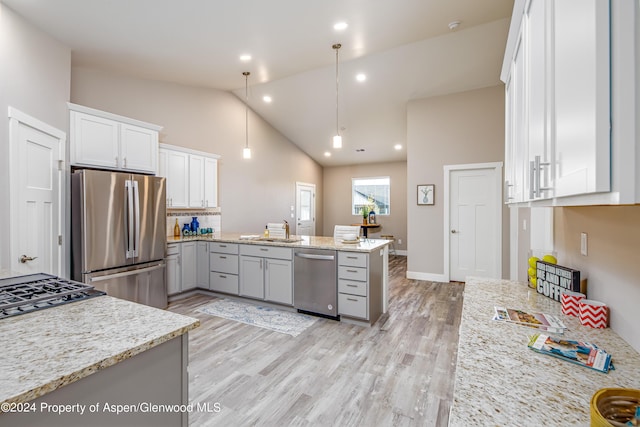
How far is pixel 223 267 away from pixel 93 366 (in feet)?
11.6

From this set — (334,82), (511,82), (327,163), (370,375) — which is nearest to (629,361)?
(511,82)

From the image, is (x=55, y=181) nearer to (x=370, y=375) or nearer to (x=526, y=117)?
(x=370, y=375)

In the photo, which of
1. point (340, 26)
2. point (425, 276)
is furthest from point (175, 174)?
point (425, 276)

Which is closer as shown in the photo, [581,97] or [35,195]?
[581,97]

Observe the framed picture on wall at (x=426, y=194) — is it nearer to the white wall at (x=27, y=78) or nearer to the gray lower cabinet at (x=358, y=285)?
the gray lower cabinet at (x=358, y=285)

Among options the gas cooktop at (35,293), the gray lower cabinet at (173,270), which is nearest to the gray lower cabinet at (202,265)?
the gray lower cabinet at (173,270)

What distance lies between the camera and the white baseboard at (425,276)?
5.25 m

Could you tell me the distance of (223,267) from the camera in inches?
168

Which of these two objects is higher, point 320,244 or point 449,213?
point 449,213

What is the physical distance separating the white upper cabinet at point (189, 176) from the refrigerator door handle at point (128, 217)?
997 mm

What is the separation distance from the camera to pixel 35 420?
2.49ft

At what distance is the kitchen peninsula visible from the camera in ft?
10.9

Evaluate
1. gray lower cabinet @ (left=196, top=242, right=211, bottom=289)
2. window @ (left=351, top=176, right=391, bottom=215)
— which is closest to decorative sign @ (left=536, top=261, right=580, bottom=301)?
gray lower cabinet @ (left=196, top=242, right=211, bottom=289)

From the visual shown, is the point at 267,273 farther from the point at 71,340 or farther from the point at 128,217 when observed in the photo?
the point at 71,340
